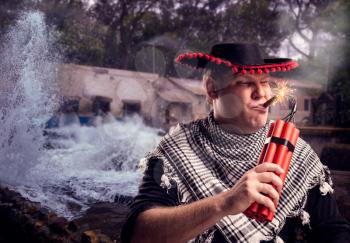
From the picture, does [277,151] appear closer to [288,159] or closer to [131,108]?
[288,159]

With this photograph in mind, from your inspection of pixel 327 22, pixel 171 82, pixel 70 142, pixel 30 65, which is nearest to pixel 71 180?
pixel 70 142

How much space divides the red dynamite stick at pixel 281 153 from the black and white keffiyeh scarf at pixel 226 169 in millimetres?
672

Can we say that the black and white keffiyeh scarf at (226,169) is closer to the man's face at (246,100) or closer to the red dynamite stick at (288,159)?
the man's face at (246,100)

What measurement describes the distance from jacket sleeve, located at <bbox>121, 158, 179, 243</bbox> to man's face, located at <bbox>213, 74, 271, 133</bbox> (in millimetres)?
527

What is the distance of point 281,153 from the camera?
146 centimetres

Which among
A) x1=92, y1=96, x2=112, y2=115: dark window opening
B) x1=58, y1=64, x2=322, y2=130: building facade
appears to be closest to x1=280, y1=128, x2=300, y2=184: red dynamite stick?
Answer: x1=58, y1=64, x2=322, y2=130: building facade

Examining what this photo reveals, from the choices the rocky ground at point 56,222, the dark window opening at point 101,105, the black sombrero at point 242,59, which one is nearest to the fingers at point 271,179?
the black sombrero at point 242,59

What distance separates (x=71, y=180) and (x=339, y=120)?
9808 mm

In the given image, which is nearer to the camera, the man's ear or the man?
the man

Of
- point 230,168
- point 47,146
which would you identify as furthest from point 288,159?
point 47,146

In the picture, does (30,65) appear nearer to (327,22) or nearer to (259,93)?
(327,22)

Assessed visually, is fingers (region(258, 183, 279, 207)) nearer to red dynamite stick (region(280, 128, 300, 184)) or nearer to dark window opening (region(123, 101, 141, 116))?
red dynamite stick (region(280, 128, 300, 184))

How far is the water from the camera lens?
10875 mm

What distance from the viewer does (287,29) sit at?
34000mm
